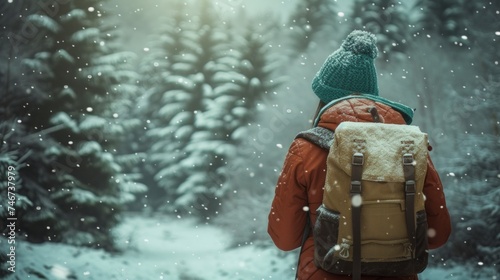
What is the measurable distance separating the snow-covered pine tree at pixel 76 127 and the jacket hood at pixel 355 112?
9713 mm

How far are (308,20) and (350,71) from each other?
14814mm

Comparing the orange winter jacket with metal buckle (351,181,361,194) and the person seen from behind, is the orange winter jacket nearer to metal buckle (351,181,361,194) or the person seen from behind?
the person seen from behind

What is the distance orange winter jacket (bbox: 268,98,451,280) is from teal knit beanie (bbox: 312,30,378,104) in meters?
0.18

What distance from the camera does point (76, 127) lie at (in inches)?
460

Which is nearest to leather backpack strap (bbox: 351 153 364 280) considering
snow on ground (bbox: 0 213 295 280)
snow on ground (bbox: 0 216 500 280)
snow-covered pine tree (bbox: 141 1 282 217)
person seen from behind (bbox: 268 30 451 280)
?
→ person seen from behind (bbox: 268 30 451 280)

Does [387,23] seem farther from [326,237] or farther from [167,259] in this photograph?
[326,237]

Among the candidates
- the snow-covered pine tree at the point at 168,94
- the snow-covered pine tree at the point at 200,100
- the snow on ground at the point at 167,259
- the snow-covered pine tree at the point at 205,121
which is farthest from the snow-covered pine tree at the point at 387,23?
the snow on ground at the point at 167,259

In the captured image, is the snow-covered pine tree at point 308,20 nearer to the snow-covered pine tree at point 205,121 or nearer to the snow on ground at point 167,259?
the snow-covered pine tree at point 205,121

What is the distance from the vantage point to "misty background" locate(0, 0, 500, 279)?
1057 centimetres

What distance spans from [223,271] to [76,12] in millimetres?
6741

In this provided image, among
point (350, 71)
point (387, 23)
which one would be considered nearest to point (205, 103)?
point (387, 23)

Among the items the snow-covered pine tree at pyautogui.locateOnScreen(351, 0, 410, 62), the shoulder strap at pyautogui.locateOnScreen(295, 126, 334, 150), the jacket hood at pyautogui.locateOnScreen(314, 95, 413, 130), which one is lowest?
the shoulder strap at pyautogui.locateOnScreen(295, 126, 334, 150)

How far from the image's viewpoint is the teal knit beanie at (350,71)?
2.36 metres

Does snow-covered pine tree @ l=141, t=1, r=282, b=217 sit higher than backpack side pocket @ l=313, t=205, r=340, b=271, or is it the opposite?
snow-covered pine tree @ l=141, t=1, r=282, b=217
